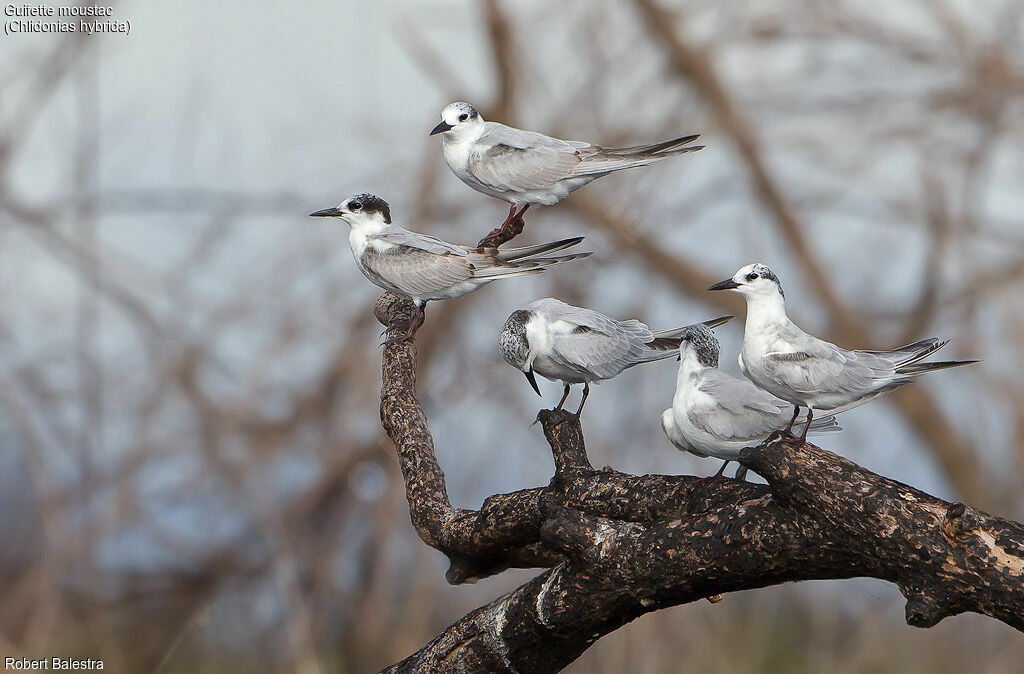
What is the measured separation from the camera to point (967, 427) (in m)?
6.02

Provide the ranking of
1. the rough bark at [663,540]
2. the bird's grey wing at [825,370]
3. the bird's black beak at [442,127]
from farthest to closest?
1. the bird's black beak at [442,127]
2. the bird's grey wing at [825,370]
3. the rough bark at [663,540]

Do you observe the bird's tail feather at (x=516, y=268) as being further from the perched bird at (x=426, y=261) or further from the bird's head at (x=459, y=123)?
the bird's head at (x=459, y=123)

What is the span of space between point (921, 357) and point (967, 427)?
184 inches

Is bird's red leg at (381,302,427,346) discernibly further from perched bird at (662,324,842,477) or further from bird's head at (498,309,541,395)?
perched bird at (662,324,842,477)

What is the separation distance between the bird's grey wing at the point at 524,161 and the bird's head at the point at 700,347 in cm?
37

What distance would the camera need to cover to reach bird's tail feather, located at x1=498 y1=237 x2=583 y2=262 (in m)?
1.92

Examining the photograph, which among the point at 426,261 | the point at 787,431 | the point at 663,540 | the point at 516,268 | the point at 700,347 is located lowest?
the point at 663,540

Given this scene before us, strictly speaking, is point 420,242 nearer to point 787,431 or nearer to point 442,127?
point 442,127

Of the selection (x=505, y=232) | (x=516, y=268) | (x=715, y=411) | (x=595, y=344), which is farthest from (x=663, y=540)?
(x=505, y=232)

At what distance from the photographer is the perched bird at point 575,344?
200 centimetres

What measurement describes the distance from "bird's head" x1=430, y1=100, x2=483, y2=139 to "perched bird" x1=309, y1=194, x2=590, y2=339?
0.69 ft

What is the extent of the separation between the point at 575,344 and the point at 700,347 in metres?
0.23

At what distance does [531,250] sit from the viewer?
6.49ft

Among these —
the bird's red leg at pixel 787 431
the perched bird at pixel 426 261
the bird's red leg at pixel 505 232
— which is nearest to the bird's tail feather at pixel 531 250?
the perched bird at pixel 426 261
